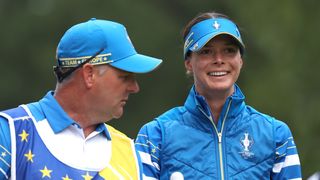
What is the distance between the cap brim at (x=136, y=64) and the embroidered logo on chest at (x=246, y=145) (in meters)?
0.86

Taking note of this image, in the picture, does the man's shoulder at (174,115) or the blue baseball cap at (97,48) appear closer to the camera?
the blue baseball cap at (97,48)

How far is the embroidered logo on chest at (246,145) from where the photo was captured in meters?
6.14

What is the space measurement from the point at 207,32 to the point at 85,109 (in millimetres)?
1084

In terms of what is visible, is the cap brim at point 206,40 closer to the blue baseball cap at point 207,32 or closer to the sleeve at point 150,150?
the blue baseball cap at point 207,32

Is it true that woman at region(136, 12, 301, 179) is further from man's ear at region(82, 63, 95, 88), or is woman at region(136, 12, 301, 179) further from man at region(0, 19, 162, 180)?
man's ear at region(82, 63, 95, 88)

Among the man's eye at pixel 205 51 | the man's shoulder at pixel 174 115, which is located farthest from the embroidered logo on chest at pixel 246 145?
the man's eye at pixel 205 51

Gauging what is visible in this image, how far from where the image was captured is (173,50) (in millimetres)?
22078

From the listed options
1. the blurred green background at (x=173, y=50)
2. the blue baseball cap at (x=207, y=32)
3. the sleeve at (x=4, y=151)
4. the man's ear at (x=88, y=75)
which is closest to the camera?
the sleeve at (x=4, y=151)

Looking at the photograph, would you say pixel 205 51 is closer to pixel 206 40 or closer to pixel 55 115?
pixel 206 40

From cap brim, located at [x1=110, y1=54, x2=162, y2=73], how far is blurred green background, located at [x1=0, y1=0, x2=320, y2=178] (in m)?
13.0

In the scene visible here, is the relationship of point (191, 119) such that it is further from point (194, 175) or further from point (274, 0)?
point (274, 0)

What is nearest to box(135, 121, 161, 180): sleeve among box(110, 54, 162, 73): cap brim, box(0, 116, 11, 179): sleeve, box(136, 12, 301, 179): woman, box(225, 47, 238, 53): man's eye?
box(136, 12, 301, 179): woman

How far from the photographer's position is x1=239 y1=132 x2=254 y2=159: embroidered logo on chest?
6.14m

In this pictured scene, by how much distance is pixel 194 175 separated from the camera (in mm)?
6055
